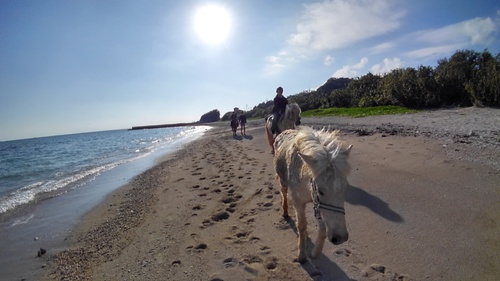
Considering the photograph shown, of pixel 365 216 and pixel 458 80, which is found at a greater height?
pixel 458 80

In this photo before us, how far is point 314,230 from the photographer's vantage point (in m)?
5.11

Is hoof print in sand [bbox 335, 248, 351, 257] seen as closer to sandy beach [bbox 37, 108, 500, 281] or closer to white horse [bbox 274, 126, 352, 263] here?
sandy beach [bbox 37, 108, 500, 281]

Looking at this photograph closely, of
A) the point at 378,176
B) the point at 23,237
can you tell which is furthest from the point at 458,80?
the point at 23,237

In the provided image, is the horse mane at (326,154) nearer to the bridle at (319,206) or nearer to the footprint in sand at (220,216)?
the bridle at (319,206)

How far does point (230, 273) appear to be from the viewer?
408 centimetres

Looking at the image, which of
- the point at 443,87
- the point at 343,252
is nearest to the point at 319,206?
the point at 343,252

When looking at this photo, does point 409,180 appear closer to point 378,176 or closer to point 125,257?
point 378,176

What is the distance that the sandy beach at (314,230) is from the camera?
3.95m

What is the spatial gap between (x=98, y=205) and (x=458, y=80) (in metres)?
30.2

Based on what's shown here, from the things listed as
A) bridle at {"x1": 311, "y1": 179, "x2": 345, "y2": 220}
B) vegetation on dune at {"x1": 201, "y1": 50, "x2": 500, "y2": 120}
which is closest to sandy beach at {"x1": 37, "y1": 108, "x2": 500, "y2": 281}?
bridle at {"x1": 311, "y1": 179, "x2": 345, "y2": 220}

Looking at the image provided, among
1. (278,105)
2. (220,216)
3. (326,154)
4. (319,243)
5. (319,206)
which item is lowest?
(220,216)

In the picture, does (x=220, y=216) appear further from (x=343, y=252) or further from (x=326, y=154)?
(x=326, y=154)

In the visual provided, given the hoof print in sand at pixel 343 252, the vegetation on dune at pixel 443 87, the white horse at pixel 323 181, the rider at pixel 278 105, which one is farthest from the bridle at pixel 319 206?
the vegetation on dune at pixel 443 87

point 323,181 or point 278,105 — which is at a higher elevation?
point 278,105
